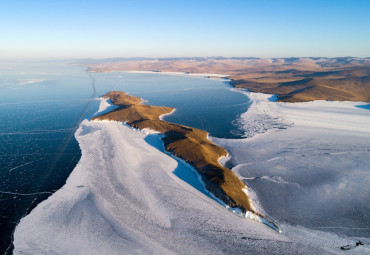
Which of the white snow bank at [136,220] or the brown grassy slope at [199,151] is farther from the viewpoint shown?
the brown grassy slope at [199,151]

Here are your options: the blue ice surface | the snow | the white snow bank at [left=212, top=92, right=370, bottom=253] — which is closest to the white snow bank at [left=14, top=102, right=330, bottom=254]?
the snow

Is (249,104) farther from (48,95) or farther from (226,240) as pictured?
(48,95)

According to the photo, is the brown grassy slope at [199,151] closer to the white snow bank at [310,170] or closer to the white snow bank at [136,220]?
the white snow bank at [136,220]

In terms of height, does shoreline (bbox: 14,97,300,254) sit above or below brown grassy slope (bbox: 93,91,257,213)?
below

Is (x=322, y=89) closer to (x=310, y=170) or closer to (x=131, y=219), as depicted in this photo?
(x=310, y=170)

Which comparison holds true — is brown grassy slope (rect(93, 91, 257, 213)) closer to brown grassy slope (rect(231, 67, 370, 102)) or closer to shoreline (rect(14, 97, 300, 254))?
shoreline (rect(14, 97, 300, 254))

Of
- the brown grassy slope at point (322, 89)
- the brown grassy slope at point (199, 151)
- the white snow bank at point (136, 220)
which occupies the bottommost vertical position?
the white snow bank at point (136, 220)

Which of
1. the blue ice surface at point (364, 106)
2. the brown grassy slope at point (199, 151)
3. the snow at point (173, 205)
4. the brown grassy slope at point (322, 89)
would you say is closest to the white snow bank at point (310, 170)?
the snow at point (173, 205)

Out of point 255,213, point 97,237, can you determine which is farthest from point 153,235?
point 255,213
